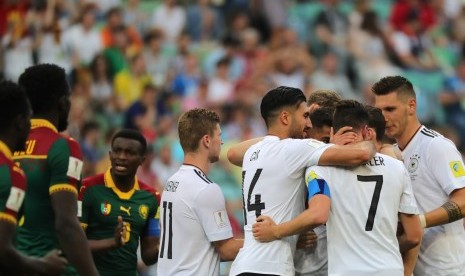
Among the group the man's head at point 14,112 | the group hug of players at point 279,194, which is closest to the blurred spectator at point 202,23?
the group hug of players at point 279,194

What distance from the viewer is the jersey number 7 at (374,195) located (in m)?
8.59

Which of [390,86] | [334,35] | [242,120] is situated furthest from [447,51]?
[390,86]

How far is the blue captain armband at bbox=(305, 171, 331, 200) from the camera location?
8516 millimetres

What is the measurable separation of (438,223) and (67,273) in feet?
10.2

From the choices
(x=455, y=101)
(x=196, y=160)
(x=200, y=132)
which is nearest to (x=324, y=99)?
(x=200, y=132)

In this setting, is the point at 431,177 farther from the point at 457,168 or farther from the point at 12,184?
the point at 12,184

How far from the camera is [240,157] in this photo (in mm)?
9633

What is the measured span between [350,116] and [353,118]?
0.09ft

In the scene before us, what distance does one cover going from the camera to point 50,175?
27.1 feet

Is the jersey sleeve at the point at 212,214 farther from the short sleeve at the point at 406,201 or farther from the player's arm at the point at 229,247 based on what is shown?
the short sleeve at the point at 406,201

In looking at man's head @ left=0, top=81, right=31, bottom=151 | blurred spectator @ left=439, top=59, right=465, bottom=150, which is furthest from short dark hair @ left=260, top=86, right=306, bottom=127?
blurred spectator @ left=439, top=59, right=465, bottom=150

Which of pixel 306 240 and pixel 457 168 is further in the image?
pixel 457 168

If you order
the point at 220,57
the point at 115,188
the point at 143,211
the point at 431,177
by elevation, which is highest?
the point at 220,57

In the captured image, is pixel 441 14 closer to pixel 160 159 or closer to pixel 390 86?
pixel 160 159
